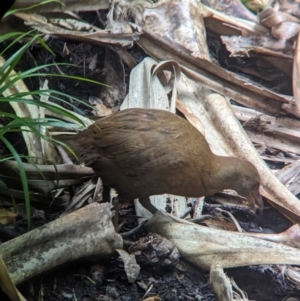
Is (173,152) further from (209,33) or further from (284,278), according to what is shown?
(209,33)

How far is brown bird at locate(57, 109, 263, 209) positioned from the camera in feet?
8.91

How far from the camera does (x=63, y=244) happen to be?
7.27 feet

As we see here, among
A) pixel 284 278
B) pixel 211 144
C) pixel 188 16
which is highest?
pixel 188 16

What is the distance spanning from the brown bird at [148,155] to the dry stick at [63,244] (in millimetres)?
363

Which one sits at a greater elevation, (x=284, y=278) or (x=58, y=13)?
(x=58, y=13)

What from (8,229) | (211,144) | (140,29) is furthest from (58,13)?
(8,229)

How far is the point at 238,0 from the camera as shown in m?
4.20

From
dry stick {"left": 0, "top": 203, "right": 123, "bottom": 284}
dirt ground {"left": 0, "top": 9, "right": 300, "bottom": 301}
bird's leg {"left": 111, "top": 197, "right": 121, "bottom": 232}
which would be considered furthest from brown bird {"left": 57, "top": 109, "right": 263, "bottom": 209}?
dry stick {"left": 0, "top": 203, "right": 123, "bottom": 284}

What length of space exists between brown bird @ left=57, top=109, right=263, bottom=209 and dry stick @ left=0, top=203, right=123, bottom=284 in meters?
0.36

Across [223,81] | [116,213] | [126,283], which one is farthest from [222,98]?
[126,283]

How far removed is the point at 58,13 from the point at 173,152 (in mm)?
1463

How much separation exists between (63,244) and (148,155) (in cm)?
66

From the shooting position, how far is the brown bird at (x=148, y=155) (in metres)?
2.72

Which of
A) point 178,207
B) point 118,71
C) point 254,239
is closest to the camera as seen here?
point 254,239
